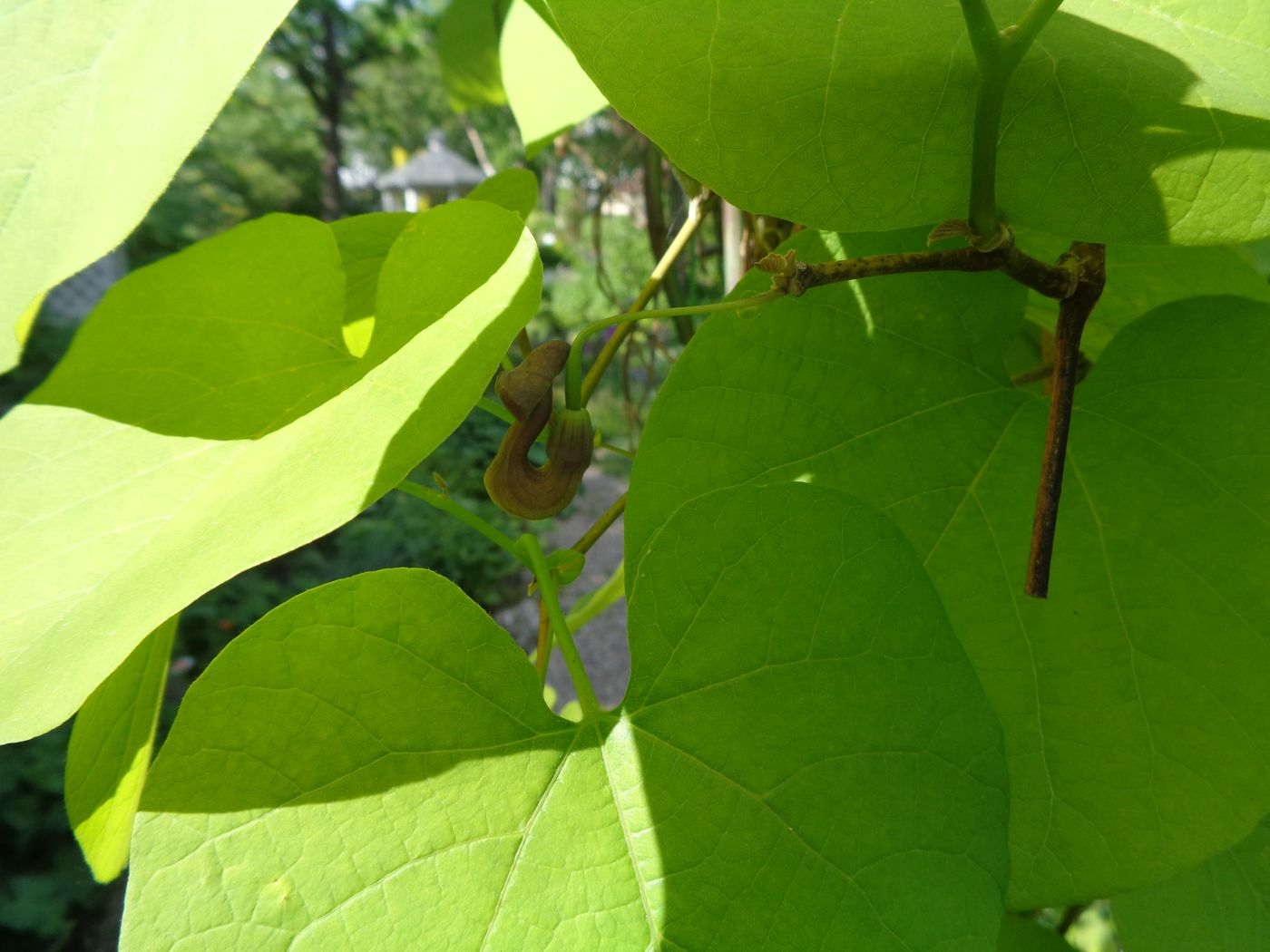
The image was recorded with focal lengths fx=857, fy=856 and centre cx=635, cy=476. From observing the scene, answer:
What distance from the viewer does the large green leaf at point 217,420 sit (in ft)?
0.92

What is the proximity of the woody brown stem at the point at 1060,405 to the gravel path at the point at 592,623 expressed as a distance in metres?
2.97

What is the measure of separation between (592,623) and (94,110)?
410 cm

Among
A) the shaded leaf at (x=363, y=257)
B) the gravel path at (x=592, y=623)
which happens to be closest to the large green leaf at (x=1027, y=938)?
the shaded leaf at (x=363, y=257)

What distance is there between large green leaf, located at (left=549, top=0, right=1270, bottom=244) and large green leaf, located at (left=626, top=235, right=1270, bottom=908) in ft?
0.26

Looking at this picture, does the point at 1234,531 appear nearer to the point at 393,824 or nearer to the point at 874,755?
the point at 874,755

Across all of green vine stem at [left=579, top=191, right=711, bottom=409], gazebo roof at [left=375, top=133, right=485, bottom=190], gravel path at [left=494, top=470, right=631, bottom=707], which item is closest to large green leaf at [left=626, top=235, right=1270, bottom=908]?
green vine stem at [left=579, top=191, right=711, bottom=409]

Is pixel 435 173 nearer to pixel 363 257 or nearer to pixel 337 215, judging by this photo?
pixel 337 215

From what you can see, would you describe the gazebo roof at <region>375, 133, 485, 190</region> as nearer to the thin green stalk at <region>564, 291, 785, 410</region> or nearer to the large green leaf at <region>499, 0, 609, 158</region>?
the large green leaf at <region>499, 0, 609, 158</region>

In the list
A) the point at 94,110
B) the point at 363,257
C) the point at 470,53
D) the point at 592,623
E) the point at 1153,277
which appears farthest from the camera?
the point at 592,623

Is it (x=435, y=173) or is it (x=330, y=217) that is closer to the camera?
(x=330, y=217)

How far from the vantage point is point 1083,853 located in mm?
375

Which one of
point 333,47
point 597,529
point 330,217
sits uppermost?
point 597,529

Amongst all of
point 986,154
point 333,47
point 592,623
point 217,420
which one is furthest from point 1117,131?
point 333,47

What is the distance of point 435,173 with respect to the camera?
13.7 metres
